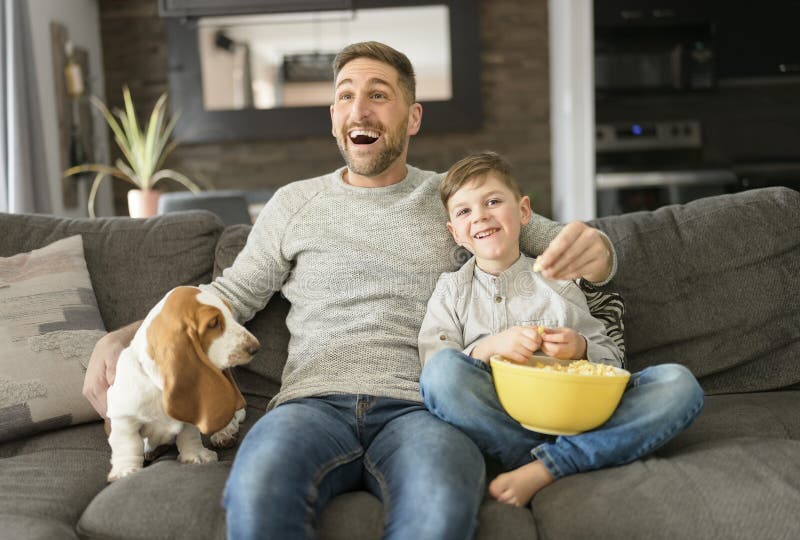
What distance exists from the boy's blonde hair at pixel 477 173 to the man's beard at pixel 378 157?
0.59 ft

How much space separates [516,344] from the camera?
1.58 metres

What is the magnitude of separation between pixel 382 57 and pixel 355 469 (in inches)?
38.5

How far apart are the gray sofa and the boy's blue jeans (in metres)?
0.04

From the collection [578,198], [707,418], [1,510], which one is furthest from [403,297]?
[578,198]

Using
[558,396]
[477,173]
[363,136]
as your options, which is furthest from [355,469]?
[363,136]

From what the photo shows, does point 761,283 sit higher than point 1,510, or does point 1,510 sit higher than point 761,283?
point 761,283

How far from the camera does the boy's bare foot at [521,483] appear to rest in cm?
150

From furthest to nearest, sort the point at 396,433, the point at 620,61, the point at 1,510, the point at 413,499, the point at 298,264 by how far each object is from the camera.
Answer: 1. the point at 620,61
2. the point at 298,264
3. the point at 396,433
4. the point at 1,510
5. the point at 413,499

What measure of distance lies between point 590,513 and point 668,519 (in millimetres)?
126

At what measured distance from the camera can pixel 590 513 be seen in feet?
4.62

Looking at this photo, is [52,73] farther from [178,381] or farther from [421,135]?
[178,381]

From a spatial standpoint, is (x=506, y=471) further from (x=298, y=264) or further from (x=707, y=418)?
(x=298, y=264)

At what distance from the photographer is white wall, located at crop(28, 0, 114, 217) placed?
4500 millimetres

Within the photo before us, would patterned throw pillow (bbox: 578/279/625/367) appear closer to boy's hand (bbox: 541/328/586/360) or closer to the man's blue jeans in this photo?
boy's hand (bbox: 541/328/586/360)
